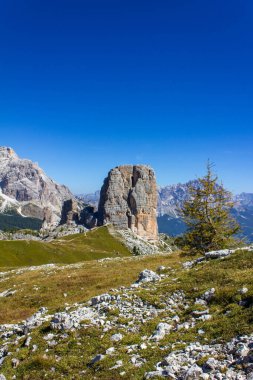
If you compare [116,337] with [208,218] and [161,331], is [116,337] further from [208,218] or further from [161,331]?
[208,218]

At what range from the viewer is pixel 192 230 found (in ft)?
157

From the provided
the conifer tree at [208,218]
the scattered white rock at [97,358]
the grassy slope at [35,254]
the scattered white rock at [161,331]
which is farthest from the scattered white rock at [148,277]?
the grassy slope at [35,254]

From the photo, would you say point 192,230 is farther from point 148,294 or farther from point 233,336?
point 233,336

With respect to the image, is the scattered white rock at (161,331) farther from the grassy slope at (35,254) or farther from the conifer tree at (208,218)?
the grassy slope at (35,254)

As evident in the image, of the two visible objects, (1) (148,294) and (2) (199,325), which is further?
(1) (148,294)

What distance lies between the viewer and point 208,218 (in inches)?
1810

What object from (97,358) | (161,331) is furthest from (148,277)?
(97,358)

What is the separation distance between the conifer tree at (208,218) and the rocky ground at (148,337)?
21.0m

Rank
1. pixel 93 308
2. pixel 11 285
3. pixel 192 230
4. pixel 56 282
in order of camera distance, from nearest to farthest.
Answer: pixel 93 308, pixel 56 282, pixel 192 230, pixel 11 285

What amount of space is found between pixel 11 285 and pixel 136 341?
3946 cm

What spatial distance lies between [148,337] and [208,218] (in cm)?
3070

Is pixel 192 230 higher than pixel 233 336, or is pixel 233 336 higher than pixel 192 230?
pixel 192 230

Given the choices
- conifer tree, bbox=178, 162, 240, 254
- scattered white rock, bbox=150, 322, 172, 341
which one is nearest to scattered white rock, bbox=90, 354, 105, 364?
scattered white rock, bbox=150, 322, 172, 341

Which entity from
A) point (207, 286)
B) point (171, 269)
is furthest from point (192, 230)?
point (207, 286)
